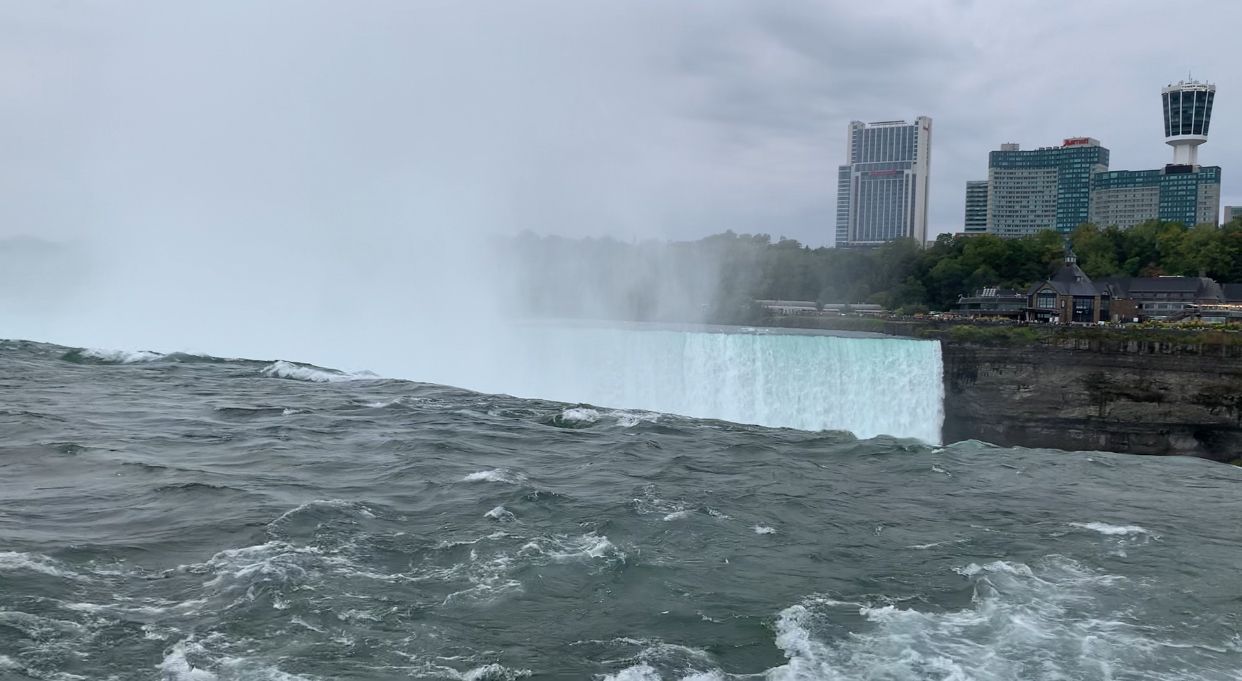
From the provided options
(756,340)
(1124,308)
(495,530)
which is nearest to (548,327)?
(756,340)

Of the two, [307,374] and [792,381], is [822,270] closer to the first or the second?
[792,381]

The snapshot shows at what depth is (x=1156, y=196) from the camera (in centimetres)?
17762

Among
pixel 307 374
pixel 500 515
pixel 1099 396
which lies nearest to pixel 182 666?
pixel 500 515

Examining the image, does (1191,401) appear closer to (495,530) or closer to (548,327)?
(548,327)

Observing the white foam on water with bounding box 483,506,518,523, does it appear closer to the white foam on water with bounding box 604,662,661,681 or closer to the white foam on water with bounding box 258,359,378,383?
the white foam on water with bounding box 604,662,661,681

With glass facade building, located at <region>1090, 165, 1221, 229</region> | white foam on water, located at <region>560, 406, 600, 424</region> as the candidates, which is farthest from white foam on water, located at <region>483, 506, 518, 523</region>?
glass facade building, located at <region>1090, 165, 1221, 229</region>

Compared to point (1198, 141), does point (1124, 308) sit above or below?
below

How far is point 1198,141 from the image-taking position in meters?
139

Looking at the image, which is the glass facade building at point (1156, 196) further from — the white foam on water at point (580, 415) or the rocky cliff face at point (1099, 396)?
the white foam on water at point (580, 415)

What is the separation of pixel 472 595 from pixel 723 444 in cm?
1123

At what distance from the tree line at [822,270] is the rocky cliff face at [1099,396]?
2417 cm

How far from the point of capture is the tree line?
5778 centimetres

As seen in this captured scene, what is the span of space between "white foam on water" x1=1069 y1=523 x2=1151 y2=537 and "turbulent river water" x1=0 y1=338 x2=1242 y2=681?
7cm

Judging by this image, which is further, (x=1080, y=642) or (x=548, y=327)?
(x=548, y=327)
